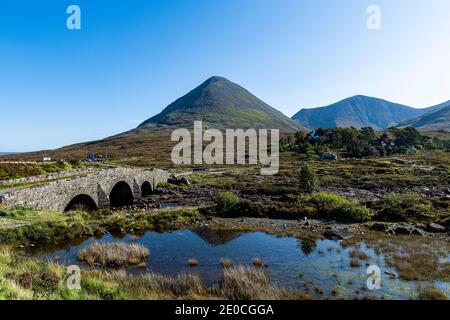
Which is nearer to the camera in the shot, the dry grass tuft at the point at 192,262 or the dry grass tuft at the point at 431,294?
the dry grass tuft at the point at 431,294

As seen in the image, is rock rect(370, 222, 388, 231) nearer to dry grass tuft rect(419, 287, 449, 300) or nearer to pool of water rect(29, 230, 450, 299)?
pool of water rect(29, 230, 450, 299)

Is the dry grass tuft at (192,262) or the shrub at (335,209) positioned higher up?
the shrub at (335,209)

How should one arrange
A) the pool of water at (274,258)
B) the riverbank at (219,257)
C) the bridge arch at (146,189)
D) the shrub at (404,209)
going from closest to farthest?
1. the riverbank at (219,257)
2. the pool of water at (274,258)
3. the shrub at (404,209)
4. the bridge arch at (146,189)

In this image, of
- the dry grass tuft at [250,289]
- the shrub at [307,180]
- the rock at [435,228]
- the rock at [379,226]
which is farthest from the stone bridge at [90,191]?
the rock at [435,228]

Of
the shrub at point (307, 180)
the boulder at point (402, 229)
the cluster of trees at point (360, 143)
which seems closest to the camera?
the boulder at point (402, 229)

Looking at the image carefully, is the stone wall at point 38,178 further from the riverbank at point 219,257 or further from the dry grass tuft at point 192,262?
the dry grass tuft at point 192,262

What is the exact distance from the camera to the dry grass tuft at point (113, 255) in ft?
77.1

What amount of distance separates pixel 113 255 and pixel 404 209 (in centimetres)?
3510

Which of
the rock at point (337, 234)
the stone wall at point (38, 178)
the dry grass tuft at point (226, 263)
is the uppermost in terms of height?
the stone wall at point (38, 178)

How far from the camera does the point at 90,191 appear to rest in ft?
139

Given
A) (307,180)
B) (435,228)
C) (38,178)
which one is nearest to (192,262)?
(435,228)

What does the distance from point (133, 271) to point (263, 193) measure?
4015 centimetres

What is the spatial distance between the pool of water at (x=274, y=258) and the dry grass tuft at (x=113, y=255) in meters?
0.86
